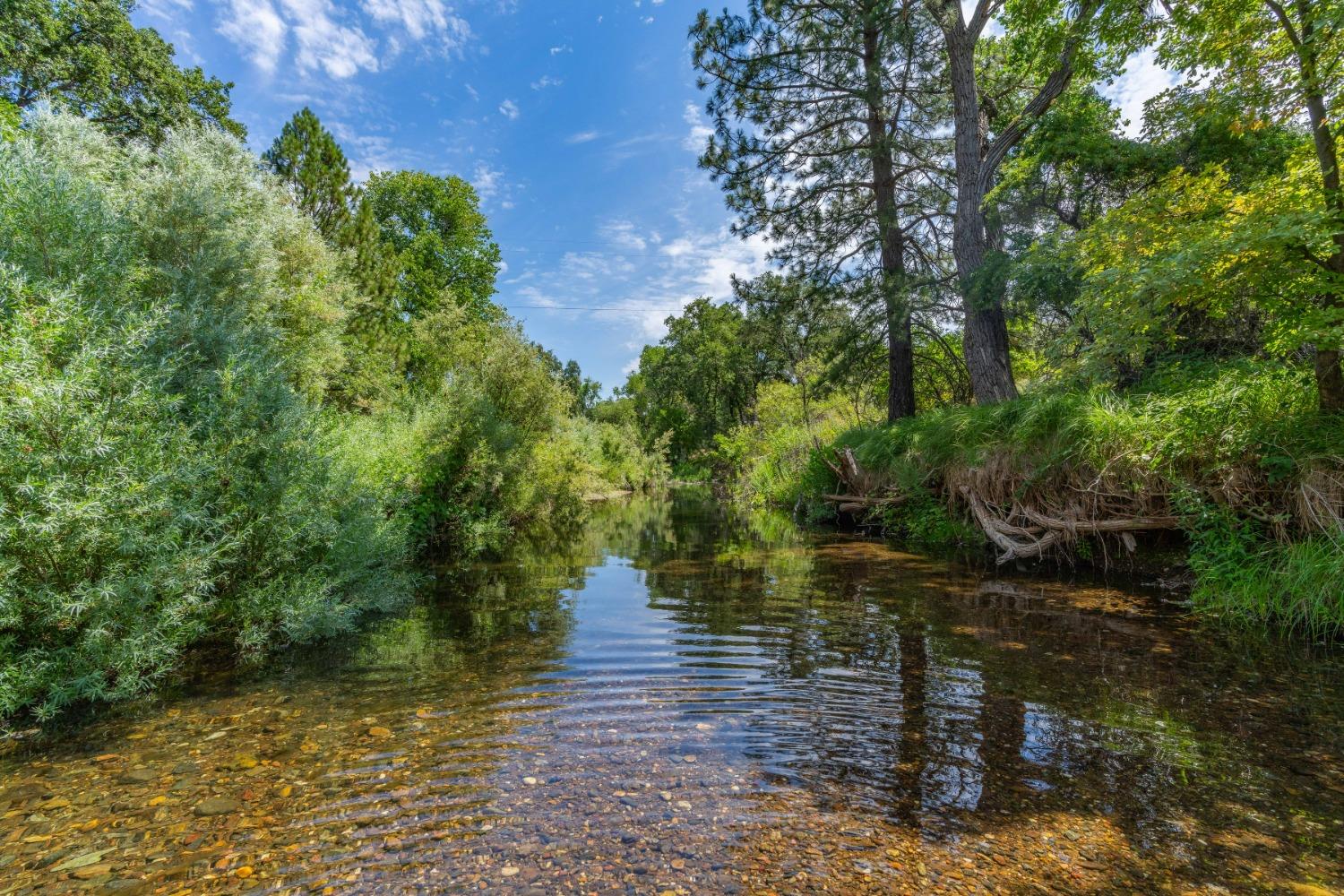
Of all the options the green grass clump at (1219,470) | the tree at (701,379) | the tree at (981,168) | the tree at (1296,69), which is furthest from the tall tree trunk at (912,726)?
the tree at (701,379)

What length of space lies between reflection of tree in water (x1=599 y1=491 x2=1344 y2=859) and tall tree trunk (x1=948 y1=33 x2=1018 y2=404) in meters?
5.80

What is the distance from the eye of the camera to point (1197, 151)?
9.23 metres

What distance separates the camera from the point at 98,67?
18734mm

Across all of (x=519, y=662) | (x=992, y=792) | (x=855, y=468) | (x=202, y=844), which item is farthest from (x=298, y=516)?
(x=855, y=468)

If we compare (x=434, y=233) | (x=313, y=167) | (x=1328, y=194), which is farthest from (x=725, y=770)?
(x=434, y=233)

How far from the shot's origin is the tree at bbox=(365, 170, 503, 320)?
33219mm

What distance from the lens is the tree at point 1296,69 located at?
510cm

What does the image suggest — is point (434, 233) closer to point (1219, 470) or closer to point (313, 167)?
point (313, 167)

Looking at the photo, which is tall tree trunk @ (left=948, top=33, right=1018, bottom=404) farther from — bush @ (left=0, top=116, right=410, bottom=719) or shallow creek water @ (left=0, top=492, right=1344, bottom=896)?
bush @ (left=0, top=116, right=410, bottom=719)

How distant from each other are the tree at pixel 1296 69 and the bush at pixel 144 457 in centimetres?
1002

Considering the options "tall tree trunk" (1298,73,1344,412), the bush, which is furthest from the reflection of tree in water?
the bush

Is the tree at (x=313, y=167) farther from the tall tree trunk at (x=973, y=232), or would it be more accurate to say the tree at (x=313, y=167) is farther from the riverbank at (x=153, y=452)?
the tall tree trunk at (x=973, y=232)

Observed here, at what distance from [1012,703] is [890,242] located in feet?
43.8

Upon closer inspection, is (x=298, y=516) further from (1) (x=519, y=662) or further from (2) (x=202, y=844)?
(2) (x=202, y=844)
